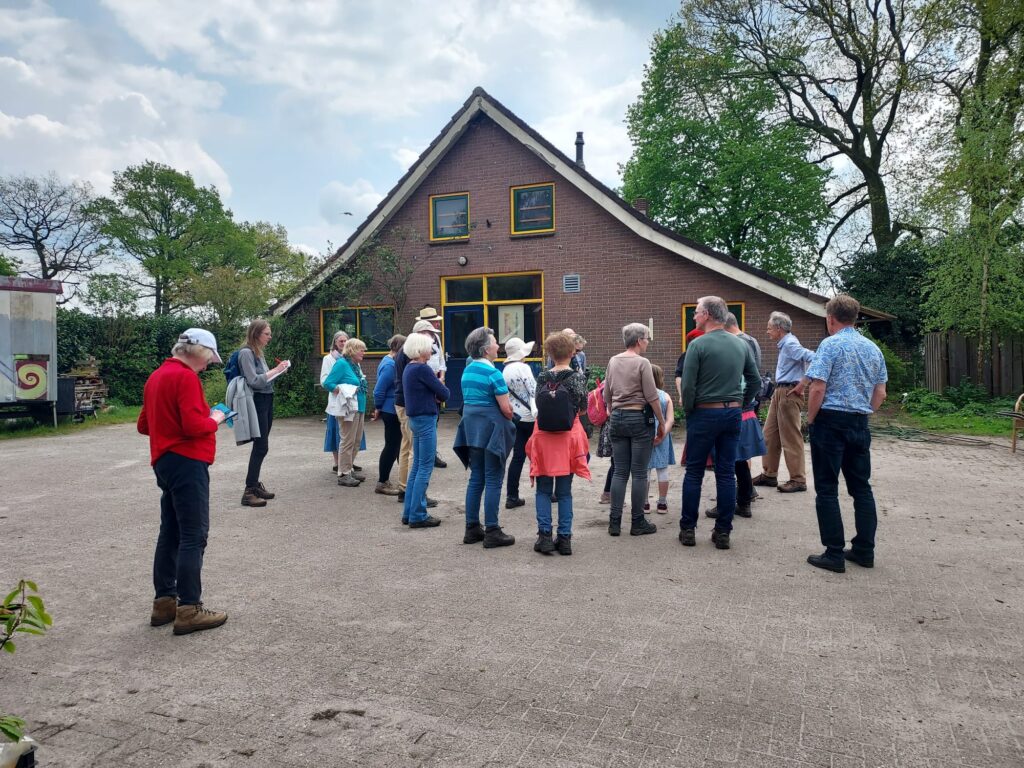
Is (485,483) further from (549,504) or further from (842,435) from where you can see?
(842,435)

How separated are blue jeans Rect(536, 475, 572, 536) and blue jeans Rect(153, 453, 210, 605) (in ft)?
7.88

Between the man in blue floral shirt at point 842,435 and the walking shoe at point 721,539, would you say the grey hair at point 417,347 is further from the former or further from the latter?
the man in blue floral shirt at point 842,435

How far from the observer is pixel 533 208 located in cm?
1577

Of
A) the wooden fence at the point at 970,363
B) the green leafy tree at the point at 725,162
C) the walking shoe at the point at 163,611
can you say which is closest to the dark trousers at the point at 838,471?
the walking shoe at the point at 163,611

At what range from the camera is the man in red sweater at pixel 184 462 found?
3801mm

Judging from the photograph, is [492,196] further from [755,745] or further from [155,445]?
[755,745]

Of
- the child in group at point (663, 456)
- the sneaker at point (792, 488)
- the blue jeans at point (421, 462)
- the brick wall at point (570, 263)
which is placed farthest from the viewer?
the brick wall at point (570, 263)

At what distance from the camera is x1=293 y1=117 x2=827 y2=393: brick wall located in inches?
569

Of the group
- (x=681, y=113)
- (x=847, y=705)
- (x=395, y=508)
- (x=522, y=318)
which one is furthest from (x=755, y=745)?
(x=681, y=113)

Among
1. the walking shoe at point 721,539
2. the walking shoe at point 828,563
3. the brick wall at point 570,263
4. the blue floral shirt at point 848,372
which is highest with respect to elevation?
the brick wall at point 570,263

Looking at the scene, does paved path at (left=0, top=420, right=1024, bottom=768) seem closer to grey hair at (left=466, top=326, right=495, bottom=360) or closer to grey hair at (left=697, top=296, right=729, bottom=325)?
grey hair at (left=466, top=326, right=495, bottom=360)

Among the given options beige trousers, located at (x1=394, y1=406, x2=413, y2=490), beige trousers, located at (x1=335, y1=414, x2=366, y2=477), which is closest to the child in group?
beige trousers, located at (x1=394, y1=406, x2=413, y2=490)

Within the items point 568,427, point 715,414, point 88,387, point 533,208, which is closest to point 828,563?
point 715,414

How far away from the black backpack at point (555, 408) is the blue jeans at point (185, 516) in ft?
8.04
